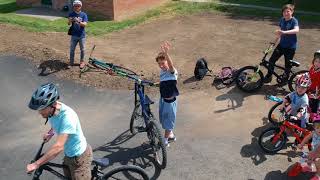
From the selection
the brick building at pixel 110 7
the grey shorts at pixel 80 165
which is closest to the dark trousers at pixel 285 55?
the grey shorts at pixel 80 165

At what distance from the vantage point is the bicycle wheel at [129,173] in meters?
6.72

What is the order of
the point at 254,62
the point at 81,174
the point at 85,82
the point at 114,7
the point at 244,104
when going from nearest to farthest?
the point at 81,174, the point at 244,104, the point at 85,82, the point at 254,62, the point at 114,7

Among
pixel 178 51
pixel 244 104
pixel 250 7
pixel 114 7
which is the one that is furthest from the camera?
pixel 250 7

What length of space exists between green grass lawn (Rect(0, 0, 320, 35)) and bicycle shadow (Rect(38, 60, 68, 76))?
405cm

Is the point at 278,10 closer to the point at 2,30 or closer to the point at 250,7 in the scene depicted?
the point at 250,7

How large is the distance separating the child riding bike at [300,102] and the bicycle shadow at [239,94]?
234 cm

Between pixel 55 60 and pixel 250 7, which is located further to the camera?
pixel 250 7

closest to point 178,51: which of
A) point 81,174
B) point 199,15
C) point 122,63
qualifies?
point 122,63

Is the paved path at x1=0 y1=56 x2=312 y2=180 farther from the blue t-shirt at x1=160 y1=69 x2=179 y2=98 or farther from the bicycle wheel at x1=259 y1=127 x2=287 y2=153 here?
the blue t-shirt at x1=160 y1=69 x2=179 y2=98

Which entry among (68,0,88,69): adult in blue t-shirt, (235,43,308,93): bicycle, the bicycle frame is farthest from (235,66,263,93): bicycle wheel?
(68,0,88,69): adult in blue t-shirt

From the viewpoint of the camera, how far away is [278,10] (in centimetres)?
2150

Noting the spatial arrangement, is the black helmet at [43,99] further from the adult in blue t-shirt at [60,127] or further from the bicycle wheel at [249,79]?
the bicycle wheel at [249,79]

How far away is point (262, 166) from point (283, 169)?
1.37ft

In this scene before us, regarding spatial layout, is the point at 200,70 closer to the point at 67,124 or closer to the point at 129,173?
the point at 129,173
